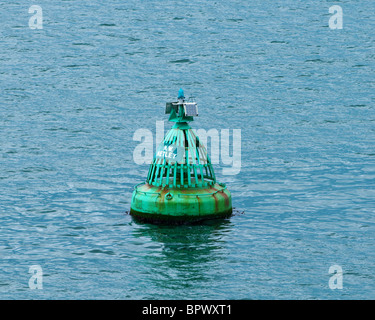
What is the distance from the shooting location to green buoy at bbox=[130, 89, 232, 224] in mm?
49406

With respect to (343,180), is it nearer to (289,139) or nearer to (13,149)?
(289,139)

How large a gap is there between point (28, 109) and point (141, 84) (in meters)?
10.6

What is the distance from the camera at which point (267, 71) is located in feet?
307

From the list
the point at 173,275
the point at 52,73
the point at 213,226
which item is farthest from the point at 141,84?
the point at 173,275

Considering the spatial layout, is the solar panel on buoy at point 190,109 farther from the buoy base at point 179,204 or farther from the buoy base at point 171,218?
the buoy base at point 171,218

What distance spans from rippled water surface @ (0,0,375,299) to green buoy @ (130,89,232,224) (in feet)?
2.17
